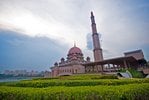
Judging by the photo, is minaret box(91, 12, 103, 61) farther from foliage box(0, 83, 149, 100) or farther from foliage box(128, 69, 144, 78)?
foliage box(0, 83, 149, 100)

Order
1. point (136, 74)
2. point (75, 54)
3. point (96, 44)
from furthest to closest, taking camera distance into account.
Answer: point (75, 54)
point (96, 44)
point (136, 74)

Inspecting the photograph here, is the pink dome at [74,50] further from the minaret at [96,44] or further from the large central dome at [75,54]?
the minaret at [96,44]

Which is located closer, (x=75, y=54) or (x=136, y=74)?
(x=136, y=74)

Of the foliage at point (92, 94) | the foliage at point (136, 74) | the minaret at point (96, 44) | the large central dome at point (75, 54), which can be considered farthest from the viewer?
the large central dome at point (75, 54)

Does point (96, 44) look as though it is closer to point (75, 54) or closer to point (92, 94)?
point (75, 54)

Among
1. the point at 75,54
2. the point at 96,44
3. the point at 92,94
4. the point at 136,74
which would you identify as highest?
the point at 96,44

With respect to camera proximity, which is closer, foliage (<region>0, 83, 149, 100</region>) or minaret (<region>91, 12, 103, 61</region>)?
foliage (<region>0, 83, 149, 100</region>)

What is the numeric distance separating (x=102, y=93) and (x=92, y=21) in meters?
43.6

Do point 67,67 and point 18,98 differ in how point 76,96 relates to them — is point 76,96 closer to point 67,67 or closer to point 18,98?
point 18,98

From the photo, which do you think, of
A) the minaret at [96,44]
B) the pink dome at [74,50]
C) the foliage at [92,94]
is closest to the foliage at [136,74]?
the minaret at [96,44]

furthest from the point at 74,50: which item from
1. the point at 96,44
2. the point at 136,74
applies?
the point at 136,74

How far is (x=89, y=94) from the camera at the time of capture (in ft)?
20.7

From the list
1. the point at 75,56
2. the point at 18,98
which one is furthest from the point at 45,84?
the point at 75,56

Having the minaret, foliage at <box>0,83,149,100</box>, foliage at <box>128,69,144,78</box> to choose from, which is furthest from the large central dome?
foliage at <box>0,83,149,100</box>
